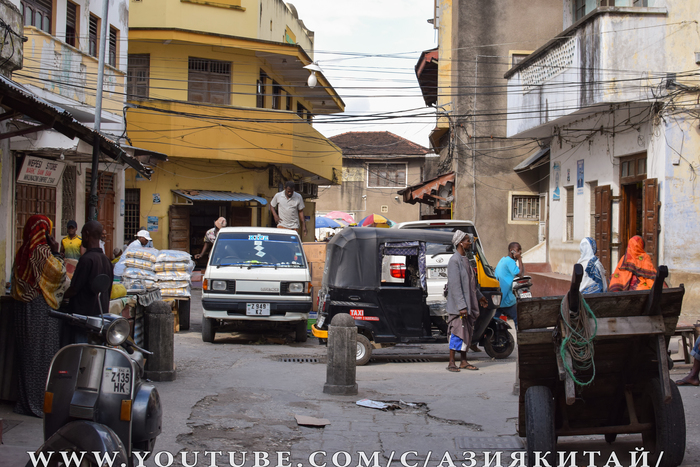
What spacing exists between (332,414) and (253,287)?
16.1 ft

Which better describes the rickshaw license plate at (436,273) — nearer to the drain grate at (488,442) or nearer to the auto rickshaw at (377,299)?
the auto rickshaw at (377,299)

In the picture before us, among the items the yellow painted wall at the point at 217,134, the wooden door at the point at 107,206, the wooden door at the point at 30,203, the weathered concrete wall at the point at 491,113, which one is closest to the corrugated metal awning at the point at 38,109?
the wooden door at the point at 30,203

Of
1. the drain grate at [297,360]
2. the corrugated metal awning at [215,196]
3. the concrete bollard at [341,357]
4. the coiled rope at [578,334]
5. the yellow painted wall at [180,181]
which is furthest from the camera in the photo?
the yellow painted wall at [180,181]

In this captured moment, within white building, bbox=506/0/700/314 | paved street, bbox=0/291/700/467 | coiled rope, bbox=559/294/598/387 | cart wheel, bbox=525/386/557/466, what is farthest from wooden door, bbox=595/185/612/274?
coiled rope, bbox=559/294/598/387

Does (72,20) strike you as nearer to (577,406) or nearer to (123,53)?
(123,53)

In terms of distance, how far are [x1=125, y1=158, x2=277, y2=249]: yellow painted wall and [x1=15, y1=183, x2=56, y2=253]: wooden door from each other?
7.30 metres

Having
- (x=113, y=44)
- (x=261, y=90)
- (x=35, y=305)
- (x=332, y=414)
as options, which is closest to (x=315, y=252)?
(x=332, y=414)

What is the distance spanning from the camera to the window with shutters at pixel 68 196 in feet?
54.5

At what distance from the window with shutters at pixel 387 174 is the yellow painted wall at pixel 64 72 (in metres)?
28.5

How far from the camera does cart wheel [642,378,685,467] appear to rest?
15.6 ft

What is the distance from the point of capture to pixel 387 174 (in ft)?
152

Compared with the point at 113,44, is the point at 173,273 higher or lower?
lower

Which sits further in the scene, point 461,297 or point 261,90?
point 261,90

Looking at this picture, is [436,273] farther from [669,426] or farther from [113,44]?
[113,44]
